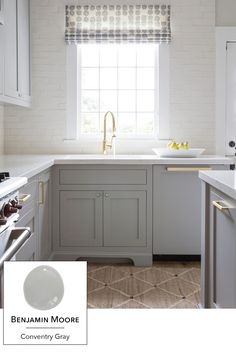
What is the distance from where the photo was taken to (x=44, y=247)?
149 inches

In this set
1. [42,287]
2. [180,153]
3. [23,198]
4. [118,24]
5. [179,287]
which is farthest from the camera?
[118,24]

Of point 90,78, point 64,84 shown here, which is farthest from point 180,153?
point 64,84

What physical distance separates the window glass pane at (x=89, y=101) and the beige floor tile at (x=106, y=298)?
6.94 feet

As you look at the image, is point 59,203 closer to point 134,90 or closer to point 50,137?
point 50,137

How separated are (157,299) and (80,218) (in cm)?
115

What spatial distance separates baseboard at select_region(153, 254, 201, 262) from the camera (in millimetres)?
4303

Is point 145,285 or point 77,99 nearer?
point 145,285

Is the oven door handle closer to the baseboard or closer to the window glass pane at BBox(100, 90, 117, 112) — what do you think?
the baseboard

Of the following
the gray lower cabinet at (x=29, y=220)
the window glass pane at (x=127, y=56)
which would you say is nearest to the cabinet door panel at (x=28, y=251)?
the gray lower cabinet at (x=29, y=220)

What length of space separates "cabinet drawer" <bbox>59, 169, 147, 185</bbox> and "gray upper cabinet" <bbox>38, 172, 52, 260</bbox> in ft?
0.68

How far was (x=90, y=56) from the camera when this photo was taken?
16.2 ft

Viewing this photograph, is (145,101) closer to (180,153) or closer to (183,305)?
(180,153)

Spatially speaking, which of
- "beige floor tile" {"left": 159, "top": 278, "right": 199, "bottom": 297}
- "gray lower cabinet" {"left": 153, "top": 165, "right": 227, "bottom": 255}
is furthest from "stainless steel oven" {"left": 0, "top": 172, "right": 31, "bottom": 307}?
"gray lower cabinet" {"left": 153, "top": 165, "right": 227, "bottom": 255}

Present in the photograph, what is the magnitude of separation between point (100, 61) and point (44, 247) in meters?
2.11
